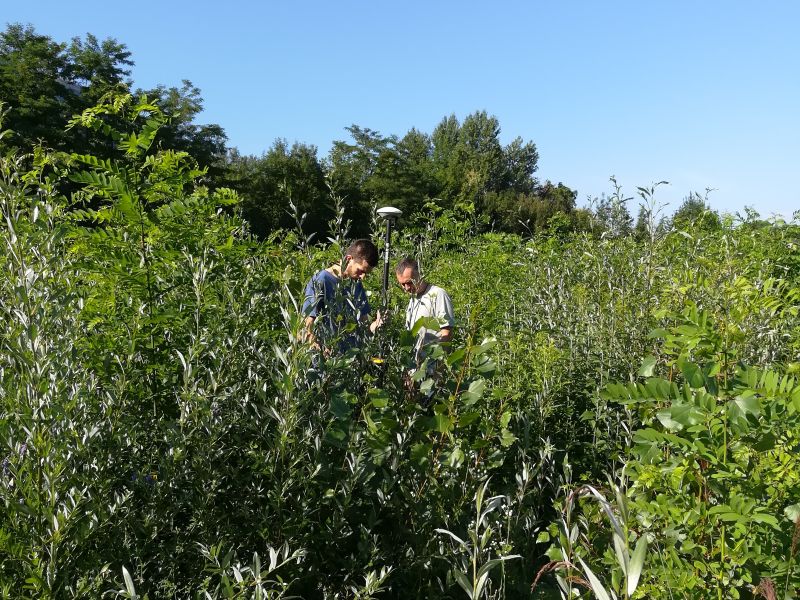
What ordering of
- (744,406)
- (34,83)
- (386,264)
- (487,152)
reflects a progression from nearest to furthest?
1. (744,406)
2. (386,264)
3. (34,83)
4. (487,152)

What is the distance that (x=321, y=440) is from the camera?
210cm

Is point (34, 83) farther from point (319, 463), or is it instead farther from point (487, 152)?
point (487, 152)

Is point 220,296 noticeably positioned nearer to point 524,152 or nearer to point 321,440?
point 321,440

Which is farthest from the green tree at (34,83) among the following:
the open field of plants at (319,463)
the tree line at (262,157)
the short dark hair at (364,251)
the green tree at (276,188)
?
the open field of plants at (319,463)

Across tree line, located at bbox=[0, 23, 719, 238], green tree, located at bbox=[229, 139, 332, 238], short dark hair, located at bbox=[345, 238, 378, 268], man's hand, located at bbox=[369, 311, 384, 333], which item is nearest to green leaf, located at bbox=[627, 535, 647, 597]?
man's hand, located at bbox=[369, 311, 384, 333]

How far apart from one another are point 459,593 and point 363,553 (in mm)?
442

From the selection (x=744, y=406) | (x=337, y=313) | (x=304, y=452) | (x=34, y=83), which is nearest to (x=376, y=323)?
(x=337, y=313)

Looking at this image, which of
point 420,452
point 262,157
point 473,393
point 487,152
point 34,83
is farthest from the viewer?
point 487,152

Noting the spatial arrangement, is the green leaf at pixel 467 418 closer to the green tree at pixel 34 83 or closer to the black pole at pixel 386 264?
the black pole at pixel 386 264

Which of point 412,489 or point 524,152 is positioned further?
point 524,152

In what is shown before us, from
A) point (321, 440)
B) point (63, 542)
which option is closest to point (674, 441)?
point (321, 440)

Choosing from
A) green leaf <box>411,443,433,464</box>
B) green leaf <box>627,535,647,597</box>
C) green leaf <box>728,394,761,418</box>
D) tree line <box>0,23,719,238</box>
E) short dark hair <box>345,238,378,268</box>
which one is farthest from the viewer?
tree line <box>0,23,719,238</box>

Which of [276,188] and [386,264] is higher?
[276,188]

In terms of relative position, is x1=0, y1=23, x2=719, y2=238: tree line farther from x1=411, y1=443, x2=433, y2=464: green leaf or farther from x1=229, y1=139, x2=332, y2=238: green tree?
x1=411, y1=443, x2=433, y2=464: green leaf
